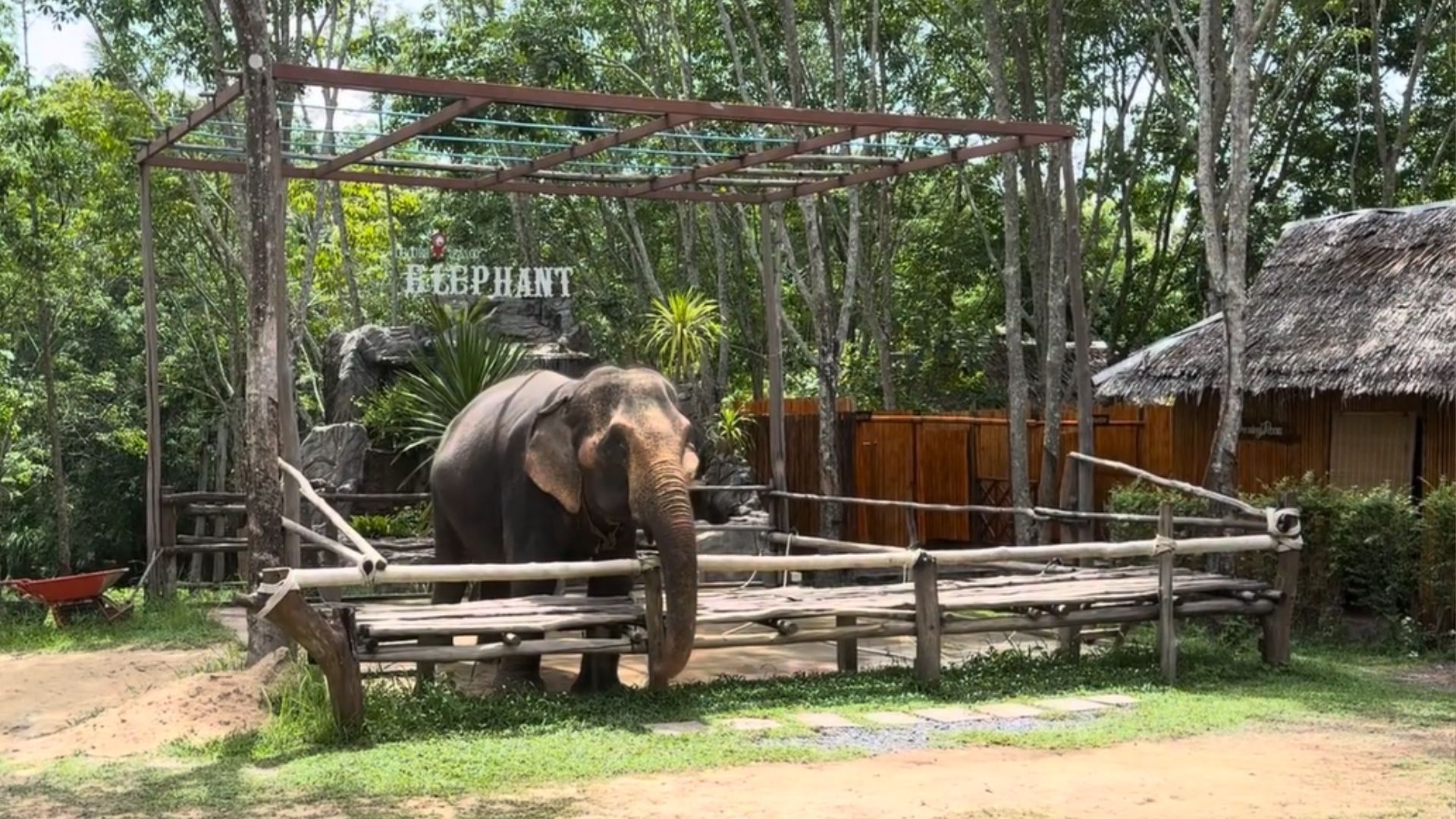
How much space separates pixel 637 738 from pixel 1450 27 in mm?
19274

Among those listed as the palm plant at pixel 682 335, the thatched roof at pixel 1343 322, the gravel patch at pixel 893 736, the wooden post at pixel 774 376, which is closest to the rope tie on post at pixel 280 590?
the gravel patch at pixel 893 736

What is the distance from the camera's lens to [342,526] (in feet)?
30.3

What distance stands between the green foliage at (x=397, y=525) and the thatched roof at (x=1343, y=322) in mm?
7819

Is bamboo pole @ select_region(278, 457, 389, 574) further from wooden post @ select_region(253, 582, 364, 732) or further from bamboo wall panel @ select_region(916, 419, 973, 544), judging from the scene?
bamboo wall panel @ select_region(916, 419, 973, 544)

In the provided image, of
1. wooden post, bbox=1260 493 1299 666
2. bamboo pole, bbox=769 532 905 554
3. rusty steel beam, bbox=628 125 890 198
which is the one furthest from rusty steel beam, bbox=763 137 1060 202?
wooden post, bbox=1260 493 1299 666

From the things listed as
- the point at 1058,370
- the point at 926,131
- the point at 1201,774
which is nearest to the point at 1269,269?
the point at 1058,370

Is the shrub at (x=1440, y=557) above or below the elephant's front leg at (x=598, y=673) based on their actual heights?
above

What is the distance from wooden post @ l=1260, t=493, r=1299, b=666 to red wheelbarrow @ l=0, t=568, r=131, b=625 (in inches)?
370

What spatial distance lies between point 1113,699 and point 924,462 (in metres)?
11.2

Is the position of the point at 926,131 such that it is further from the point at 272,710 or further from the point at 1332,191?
the point at 1332,191

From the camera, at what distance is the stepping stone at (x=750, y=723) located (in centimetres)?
855

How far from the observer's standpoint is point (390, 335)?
20547 mm

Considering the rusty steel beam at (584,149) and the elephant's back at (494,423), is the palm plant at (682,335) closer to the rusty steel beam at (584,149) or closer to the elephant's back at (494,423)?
the rusty steel beam at (584,149)

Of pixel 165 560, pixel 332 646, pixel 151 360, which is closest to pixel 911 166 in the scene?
pixel 151 360
